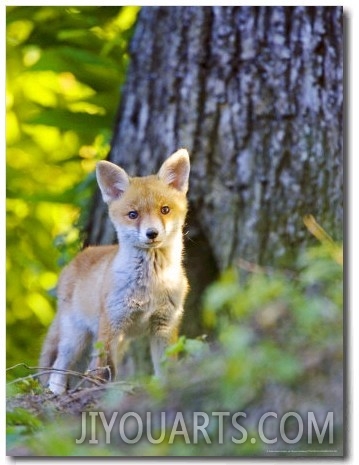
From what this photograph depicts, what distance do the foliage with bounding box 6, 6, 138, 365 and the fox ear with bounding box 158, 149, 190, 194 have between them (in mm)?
929

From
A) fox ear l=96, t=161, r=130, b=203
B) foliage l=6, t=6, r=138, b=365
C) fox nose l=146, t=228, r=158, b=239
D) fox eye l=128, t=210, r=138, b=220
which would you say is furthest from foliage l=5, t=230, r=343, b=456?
foliage l=6, t=6, r=138, b=365

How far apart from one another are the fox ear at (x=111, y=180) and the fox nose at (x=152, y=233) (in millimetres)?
326

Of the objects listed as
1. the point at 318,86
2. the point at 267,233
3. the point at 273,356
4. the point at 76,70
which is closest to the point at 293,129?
the point at 318,86

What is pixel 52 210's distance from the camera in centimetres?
521

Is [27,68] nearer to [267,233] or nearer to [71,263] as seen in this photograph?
[71,263]

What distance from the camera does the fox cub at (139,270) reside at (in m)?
4.20

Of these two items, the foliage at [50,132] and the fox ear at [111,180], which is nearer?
the fox ear at [111,180]

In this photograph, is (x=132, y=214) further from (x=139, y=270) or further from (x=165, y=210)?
(x=139, y=270)

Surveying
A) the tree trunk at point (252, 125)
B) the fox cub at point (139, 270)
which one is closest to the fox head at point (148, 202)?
the fox cub at point (139, 270)

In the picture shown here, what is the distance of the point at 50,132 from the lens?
17.8 feet

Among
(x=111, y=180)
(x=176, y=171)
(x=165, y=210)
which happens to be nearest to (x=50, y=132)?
(x=111, y=180)

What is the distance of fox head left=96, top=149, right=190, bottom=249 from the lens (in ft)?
13.6

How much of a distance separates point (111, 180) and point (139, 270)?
45 cm

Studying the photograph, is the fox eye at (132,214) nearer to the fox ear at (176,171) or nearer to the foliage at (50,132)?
the fox ear at (176,171)
